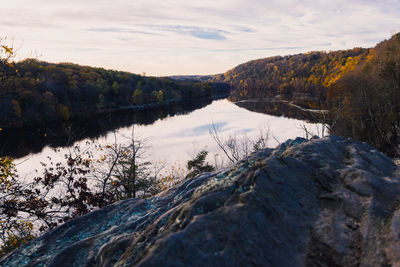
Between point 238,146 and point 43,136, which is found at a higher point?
point 43,136

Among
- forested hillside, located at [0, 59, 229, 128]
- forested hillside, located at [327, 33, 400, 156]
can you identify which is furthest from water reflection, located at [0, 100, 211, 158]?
forested hillside, located at [327, 33, 400, 156]

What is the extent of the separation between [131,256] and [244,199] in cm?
150

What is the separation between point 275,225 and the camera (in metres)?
2.64

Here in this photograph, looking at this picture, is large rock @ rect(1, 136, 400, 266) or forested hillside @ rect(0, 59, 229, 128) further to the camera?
forested hillside @ rect(0, 59, 229, 128)

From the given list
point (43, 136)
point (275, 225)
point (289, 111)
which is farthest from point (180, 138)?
point (275, 225)

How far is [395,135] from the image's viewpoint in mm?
23531

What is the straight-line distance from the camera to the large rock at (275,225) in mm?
2348

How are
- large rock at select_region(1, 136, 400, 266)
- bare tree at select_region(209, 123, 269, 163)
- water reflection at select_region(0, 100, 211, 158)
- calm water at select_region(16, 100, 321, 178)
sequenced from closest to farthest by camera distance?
large rock at select_region(1, 136, 400, 266) < bare tree at select_region(209, 123, 269, 163) < calm water at select_region(16, 100, 321, 178) < water reflection at select_region(0, 100, 211, 158)

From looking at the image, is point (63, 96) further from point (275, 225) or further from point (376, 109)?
point (275, 225)

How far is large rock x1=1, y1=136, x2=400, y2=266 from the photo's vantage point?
2348 mm

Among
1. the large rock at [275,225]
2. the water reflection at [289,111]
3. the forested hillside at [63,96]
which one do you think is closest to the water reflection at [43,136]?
the forested hillside at [63,96]

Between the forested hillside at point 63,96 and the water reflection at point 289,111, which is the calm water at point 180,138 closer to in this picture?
the water reflection at point 289,111

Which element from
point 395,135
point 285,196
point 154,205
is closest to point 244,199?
point 285,196

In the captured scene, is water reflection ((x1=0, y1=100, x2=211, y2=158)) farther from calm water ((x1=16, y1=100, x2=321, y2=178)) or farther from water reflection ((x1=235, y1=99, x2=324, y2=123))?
water reflection ((x1=235, y1=99, x2=324, y2=123))
